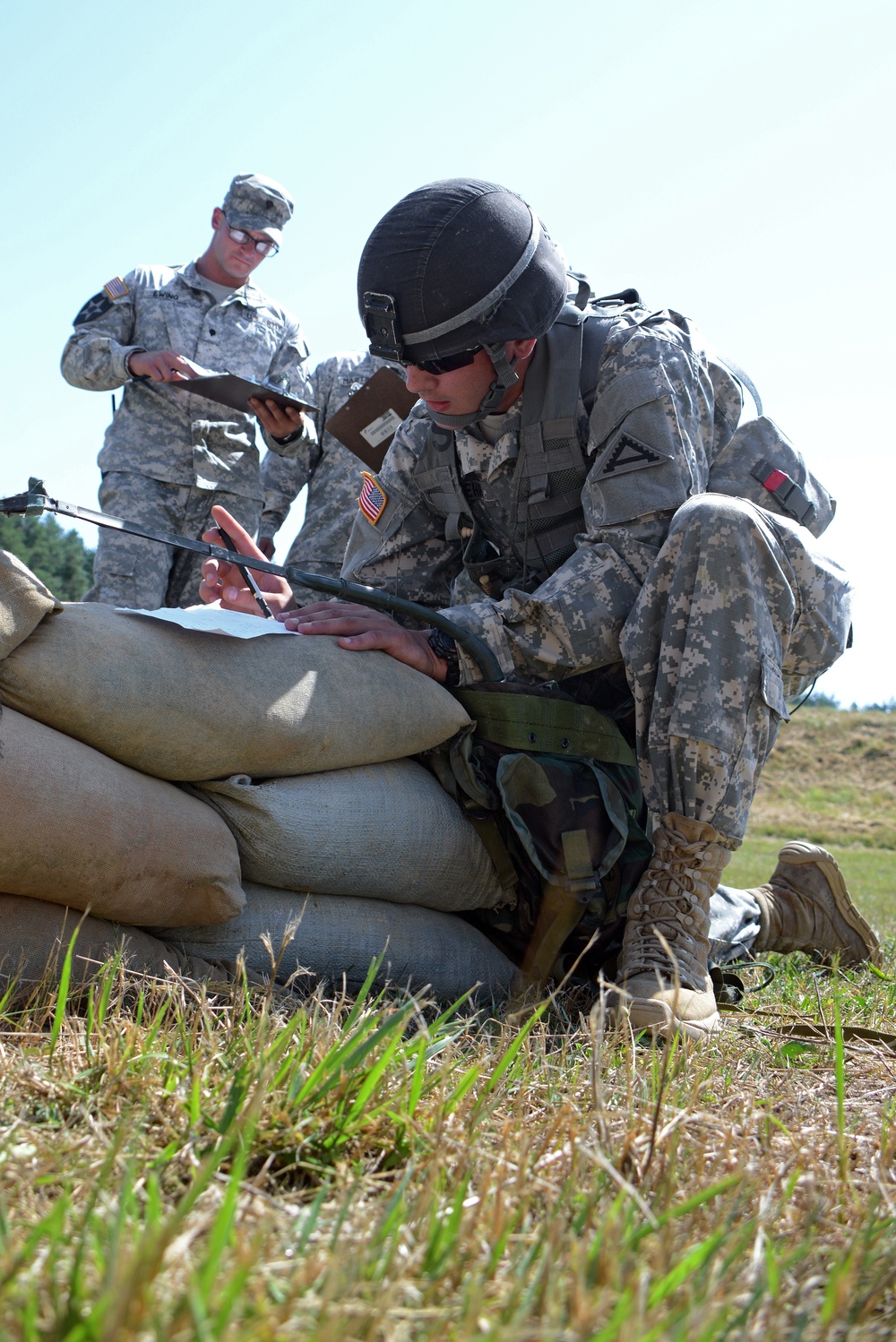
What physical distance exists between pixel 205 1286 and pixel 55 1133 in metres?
0.50

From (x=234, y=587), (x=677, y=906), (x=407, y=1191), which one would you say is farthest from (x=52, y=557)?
(x=407, y=1191)

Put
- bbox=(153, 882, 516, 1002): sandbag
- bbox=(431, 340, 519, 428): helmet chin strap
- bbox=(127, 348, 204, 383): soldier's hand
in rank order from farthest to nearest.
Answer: bbox=(127, 348, 204, 383): soldier's hand
bbox=(431, 340, 519, 428): helmet chin strap
bbox=(153, 882, 516, 1002): sandbag

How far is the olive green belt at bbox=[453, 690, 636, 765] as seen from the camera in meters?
2.55

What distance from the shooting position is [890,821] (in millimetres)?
19672

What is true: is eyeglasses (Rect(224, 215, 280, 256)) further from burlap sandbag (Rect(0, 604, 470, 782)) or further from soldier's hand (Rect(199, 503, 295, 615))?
burlap sandbag (Rect(0, 604, 470, 782))

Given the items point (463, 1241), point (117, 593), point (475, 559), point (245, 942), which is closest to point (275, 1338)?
point (463, 1241)

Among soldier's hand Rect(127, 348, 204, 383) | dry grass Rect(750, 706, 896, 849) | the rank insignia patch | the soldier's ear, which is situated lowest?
dry grass Rect(750, 706, 896, 849)

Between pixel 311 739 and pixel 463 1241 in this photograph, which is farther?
pixel 311 739

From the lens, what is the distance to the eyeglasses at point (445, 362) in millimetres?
2740

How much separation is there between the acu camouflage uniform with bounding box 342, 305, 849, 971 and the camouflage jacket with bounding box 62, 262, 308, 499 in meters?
2.41

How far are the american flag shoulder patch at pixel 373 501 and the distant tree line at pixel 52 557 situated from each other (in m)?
39.9

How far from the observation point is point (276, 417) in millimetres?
5059

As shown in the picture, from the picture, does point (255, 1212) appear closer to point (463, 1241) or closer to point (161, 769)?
point (463, 1241)

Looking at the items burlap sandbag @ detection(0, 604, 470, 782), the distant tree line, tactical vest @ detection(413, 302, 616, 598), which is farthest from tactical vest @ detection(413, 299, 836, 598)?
the distant tree line
